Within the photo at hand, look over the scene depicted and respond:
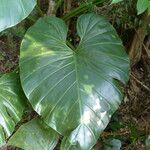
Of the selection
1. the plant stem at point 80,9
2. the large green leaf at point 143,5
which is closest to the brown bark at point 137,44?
the plant stem at point 80,9

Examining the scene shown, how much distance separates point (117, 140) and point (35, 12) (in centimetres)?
100

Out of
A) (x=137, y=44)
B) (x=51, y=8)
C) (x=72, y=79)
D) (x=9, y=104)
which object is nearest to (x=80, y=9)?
(x=51, y=8)

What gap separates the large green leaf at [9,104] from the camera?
202cm

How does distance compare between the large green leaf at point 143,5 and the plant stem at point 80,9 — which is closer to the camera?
the large green leaf at point 143,5

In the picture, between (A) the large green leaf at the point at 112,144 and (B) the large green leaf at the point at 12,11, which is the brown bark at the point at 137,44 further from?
(B) the large green leaf at the point at 12,11

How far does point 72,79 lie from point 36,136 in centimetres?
38

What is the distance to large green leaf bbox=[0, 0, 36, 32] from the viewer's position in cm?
184

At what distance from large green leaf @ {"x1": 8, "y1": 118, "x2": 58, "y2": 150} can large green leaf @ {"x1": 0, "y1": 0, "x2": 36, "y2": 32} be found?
0.59 meters

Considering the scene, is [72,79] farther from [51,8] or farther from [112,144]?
[51,8]

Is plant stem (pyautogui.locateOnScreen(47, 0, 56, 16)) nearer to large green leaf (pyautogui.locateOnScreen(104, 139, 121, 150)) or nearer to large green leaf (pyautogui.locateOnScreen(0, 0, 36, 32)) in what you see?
large green leaf (pyautogui.locateOnScreen(0, 0, 36, 32))

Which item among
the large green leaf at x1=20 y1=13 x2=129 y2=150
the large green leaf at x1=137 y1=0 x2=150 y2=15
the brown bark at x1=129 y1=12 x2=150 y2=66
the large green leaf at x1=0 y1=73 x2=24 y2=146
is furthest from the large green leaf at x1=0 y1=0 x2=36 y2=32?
the brown bark at x1=129 y1=12 x2=150 y2=66

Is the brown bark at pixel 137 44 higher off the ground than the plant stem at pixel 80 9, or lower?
lower

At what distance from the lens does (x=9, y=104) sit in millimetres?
2070

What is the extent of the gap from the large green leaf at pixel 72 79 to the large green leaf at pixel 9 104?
0.12 m
